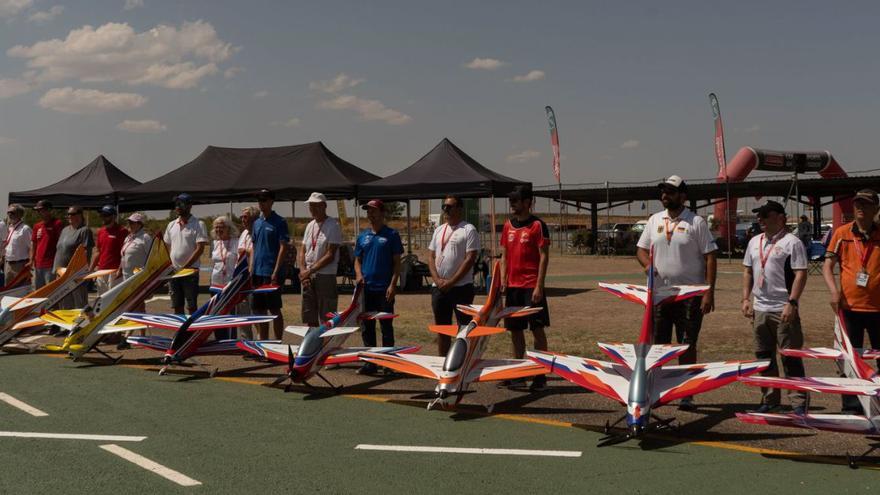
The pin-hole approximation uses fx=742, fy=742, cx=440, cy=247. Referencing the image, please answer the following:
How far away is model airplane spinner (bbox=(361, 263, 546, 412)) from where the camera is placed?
6.19 m

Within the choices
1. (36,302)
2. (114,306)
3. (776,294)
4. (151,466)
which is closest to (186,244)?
(114,306)

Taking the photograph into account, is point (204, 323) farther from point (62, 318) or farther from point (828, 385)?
point (828, 385)

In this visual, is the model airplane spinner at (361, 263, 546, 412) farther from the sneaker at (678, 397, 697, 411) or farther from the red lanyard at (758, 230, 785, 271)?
the red lanyard at (758, 230, 785, 271)

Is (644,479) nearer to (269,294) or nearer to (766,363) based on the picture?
(766,363)

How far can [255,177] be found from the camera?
62.6ft

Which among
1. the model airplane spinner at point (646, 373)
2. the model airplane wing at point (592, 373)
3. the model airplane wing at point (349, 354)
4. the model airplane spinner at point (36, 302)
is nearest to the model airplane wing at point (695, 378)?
the model airplane spinner at point (646, 373)

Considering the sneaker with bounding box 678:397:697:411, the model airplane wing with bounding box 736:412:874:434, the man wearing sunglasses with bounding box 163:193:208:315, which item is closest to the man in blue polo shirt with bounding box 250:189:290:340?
the man wearing sunglasses with bounding box 163:193:208:315

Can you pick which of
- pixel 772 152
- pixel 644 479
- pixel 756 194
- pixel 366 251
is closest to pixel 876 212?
pixel 644 479

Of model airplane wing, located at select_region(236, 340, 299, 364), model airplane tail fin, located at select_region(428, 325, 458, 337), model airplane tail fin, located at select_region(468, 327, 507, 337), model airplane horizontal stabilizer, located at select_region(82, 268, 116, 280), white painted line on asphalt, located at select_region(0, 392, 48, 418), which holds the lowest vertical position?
white painted line on asphalt, located at select_region(0, 392, 48, 418)

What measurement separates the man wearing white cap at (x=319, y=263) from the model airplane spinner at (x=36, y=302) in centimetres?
362

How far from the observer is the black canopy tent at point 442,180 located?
16578 mm

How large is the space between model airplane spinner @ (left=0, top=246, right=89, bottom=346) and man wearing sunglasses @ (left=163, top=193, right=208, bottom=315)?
53.5 inches

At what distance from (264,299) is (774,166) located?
3360 centimetres

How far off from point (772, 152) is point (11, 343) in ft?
114
